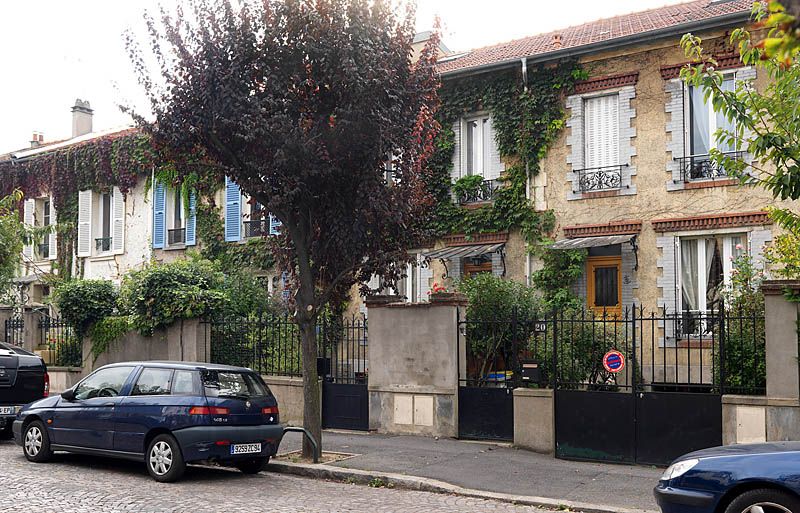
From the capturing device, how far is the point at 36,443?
1201cm

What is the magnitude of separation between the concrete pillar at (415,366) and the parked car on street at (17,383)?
559 centimetres

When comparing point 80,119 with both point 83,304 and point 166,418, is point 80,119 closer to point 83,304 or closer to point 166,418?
point 83,304

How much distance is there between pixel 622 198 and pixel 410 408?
6.90 metres

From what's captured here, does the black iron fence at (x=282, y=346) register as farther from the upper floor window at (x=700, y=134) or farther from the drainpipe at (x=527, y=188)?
the upper floor window at (x=700, y=134)

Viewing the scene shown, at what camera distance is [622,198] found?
59.4 ft

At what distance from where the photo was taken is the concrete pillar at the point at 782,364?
1076 centimetres

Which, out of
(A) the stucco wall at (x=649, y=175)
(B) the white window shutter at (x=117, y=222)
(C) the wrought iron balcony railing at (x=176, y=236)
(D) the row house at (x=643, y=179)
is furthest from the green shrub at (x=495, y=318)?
(B) the white window shutter at (x=117, y=222)

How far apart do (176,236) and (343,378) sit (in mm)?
11681

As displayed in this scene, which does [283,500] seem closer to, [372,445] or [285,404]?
[372,445]

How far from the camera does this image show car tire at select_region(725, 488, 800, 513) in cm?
669

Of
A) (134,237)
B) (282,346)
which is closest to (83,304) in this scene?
(282,346)

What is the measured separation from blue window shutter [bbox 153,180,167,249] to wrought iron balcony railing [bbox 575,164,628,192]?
12821 mm

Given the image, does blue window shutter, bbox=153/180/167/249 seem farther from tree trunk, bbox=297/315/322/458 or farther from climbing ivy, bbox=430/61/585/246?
tree trunk, bbox=297/315/322/458

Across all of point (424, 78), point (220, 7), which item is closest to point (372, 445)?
point (424, 78)
